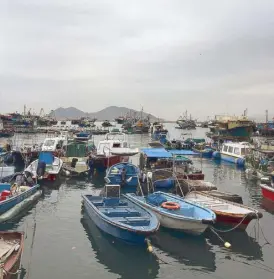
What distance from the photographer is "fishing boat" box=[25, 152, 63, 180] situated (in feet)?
92.8

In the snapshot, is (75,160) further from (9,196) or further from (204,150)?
(204,150)

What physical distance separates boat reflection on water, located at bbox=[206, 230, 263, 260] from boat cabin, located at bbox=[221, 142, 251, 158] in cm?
2778

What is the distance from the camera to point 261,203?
79.0ft

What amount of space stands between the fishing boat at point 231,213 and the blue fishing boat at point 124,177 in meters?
8.12

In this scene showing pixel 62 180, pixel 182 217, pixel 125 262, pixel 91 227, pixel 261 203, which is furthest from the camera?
pixel 62 180

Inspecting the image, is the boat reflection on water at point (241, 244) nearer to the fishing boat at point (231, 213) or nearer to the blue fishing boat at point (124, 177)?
the fishing boat at point (231, 213)

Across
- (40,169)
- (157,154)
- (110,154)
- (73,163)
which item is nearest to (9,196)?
(40,169)

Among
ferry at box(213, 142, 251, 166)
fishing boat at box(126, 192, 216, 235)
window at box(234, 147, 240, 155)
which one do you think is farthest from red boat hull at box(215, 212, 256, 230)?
window at box(234, 147, 240, 155)

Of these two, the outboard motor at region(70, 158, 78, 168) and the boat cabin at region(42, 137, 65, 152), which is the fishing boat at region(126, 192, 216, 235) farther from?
the boat cabin at region(42, 137, 65, 152)

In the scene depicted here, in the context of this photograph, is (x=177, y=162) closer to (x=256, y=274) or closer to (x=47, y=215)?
(x=47, y=215)

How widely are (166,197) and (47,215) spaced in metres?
6.55

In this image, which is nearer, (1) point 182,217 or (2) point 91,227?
(1) point 182,217

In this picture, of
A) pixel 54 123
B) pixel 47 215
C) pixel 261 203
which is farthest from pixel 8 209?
pixel 54 123

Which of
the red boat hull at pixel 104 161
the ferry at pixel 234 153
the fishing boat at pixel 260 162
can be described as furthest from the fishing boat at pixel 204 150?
the red boat hull at pixel 104 161
